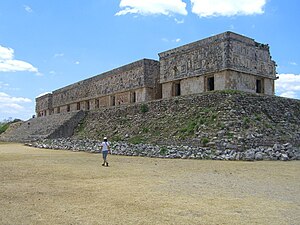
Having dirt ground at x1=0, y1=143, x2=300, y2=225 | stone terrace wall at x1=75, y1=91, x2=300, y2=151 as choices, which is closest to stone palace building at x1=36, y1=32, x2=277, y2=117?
stone terrace wall at x1=75, y1=91, x2=300, y2=151

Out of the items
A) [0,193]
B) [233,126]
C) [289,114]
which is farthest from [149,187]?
[289,114]

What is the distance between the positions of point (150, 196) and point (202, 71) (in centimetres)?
1413

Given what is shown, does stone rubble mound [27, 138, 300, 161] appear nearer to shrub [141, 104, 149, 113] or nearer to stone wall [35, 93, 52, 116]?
shrub [141, 104, 149, 113]

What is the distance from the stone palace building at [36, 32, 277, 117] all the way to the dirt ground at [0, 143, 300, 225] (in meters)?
9.83

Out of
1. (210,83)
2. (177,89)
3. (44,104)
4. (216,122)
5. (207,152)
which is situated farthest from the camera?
Answer: (44,104)

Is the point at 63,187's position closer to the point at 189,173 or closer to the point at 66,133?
the point at 189,173

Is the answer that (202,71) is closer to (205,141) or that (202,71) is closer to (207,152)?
(205,141)

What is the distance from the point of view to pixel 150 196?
19.1 feet

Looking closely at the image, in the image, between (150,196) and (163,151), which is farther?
(163,151)

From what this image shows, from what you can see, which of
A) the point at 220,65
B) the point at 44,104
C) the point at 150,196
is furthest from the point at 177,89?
the point at 44,104

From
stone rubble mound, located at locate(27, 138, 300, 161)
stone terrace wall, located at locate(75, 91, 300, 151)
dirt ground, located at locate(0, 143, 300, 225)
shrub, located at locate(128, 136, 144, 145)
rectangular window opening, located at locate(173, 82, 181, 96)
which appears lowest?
dirt ground, located at locate(0, 143, 300, 225)

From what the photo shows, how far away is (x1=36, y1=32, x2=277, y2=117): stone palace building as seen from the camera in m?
18.0

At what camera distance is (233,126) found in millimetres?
13812

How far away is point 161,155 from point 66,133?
42.8 feet
